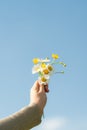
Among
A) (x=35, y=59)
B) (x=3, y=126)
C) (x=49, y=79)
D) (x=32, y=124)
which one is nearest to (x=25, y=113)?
(x=32, y=124)

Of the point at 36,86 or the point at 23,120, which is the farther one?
the point at 36,86

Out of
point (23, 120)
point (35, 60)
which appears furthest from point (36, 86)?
point (23, 120)

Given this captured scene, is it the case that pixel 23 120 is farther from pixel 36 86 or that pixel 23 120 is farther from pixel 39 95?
pixel 36 86

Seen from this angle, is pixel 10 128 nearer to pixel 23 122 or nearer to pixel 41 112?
pixel 23 122

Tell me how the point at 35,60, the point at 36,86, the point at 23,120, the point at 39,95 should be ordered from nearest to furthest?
the point at 23,120
the point at 39,95
the point at 36,86
the point at 35,60

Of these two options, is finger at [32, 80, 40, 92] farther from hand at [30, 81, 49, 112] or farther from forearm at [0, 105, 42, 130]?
forearm at [0, 105, 42, 130]

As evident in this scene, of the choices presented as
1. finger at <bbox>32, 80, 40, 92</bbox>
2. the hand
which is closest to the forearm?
the hand
